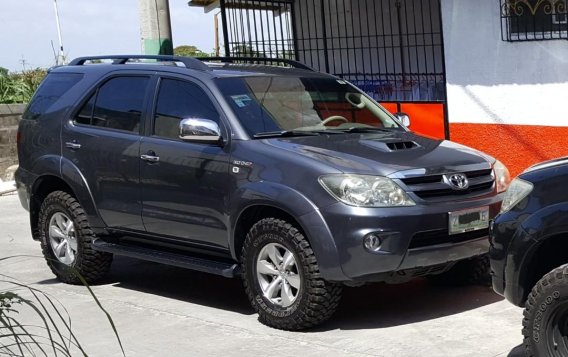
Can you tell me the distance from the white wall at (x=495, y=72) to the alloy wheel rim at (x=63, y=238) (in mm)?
4800

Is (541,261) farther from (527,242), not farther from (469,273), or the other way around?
(469,273)

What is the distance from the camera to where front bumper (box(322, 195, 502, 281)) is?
5.79 meters

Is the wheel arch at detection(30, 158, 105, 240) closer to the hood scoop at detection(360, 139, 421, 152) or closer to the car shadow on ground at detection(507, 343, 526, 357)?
the hood scoop at detection(360, 139, 421, 152)

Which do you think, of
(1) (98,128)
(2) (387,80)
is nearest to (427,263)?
(1) (98,128)

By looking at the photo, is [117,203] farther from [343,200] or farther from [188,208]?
[343,200]

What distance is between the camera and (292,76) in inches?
289

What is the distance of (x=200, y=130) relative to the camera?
6.53 metres

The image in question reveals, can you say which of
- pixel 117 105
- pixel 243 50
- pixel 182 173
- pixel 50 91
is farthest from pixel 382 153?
pixel 243 50

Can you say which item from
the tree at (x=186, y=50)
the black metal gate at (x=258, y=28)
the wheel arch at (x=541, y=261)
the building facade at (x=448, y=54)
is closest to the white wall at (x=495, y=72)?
the building facade at (x=448, y=54)

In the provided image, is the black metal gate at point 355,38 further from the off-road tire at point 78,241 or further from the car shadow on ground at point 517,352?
the car shadow on ground at point 517,352

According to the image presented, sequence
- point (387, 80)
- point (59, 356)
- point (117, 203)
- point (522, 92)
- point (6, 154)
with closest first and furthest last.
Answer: point (59, 356)
point (117, 203)
point (522, 92)
point (387, 80)
point (6, 154)

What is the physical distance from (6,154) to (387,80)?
6.48m

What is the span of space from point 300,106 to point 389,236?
5.34ft

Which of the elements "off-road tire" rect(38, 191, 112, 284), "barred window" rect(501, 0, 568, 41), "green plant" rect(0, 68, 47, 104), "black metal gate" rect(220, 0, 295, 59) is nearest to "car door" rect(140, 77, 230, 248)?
"off-road tire" rect(38, 191, 112, 284)
